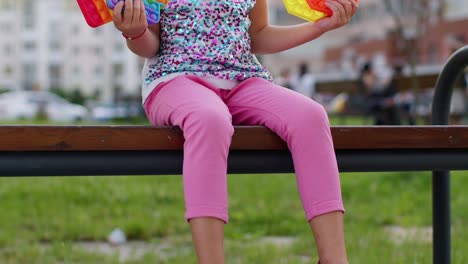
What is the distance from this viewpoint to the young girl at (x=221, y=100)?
4.75ft

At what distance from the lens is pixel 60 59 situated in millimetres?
52406

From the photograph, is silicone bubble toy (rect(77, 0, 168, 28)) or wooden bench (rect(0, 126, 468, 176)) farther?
silicone bubble toy (rect(77, 0, 168, 28))

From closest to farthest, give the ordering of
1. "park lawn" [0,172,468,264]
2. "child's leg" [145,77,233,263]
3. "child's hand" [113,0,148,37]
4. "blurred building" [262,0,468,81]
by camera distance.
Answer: "child's leg" [145,77,233,263] < "child's hand" [113,0,148,37] < "park lawn" [0,172,468,264] < "blurred building" [262,0,468,81]

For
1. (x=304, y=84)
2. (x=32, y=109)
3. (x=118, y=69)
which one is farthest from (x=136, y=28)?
(x=118, y=69)

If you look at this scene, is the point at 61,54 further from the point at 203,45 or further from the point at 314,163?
the point at 314,163

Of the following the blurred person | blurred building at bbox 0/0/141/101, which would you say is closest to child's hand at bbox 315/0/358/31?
the blurred person

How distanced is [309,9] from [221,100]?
1.08 ft

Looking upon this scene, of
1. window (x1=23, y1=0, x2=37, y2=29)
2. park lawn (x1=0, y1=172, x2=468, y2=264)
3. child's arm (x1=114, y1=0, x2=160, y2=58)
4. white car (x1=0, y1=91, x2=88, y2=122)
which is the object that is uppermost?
window (x1=23, y1=0, x2=37, y2=29)

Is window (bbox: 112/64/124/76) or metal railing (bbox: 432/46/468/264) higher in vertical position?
window (bbox: 112/64/124/76)

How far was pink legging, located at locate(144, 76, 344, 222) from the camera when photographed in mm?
1443

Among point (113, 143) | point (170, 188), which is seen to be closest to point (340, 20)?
point (113, 143)

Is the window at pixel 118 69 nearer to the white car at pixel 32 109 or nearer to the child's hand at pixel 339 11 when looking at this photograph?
the white car at pixel 32 109

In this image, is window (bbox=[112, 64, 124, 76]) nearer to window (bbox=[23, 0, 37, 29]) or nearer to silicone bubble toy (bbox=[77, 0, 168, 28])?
window (bbox=[23, 0, 37, 29])

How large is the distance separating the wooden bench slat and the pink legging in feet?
0.13
